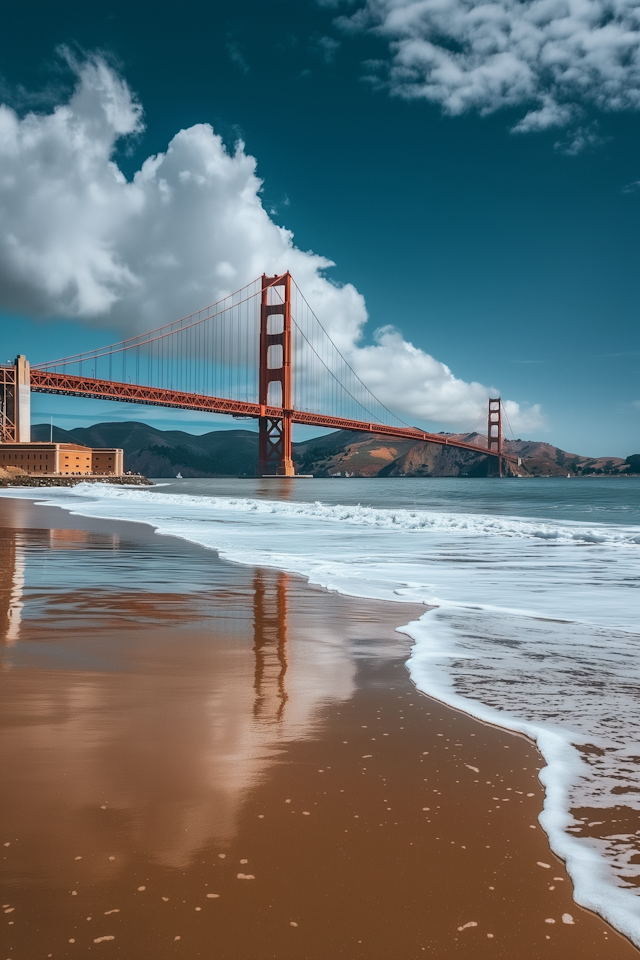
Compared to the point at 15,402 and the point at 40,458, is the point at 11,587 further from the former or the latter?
the point at 15,402

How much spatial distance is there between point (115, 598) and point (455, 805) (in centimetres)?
388

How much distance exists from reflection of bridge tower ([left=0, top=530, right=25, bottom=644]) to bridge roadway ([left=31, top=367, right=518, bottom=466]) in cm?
4134

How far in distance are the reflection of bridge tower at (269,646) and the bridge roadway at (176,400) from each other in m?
45.4

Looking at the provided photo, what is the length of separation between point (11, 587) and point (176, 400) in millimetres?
46048

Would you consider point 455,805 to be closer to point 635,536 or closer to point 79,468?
point 635,536

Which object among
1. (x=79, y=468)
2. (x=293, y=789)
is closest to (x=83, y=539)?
(x=293, y=789)

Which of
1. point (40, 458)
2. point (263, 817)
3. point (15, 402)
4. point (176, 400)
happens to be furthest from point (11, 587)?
point (15, 402)

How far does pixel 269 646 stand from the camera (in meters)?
3.63

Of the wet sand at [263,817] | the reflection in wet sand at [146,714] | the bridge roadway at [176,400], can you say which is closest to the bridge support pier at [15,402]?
the bridge roadway at [176,400]

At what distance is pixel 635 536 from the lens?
12367 millimetres

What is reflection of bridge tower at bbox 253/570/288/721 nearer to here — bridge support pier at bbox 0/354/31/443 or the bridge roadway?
the bridge roadway

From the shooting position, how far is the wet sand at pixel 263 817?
1.24 metres

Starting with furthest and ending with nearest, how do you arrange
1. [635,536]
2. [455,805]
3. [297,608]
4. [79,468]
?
[79,468], [635,536], [297,608], [455,805]

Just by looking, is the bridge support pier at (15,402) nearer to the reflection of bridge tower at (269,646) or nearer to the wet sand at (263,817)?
the reflection of bridge tower at (269,646)
